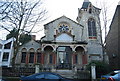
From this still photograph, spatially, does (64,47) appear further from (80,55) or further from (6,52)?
(6,52)

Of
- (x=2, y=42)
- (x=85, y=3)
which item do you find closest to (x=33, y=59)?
(x=2, y=42)

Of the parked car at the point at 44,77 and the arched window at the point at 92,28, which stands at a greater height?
the arched window at the point at 92,28

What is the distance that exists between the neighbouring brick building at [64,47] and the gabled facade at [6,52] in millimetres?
1554

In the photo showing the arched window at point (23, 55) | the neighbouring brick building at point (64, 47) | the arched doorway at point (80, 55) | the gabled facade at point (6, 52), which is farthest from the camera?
the arched window at point (23, 55)

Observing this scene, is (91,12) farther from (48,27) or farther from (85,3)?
(48,27)

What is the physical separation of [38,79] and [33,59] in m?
15.3

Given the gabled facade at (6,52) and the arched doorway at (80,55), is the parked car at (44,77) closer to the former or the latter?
the arched doorway at (80,55)

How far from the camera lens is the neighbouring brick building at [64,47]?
22703 mm

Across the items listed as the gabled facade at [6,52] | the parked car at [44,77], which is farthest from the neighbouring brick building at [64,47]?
the parked car at [44,77]

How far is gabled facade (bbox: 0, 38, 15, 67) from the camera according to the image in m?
22.2

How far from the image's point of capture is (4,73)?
15.3m

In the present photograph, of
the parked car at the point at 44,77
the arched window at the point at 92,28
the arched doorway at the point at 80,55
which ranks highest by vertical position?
the arched window at the point at 92,28

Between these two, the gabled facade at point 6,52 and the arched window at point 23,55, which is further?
the arched window at point 23,55

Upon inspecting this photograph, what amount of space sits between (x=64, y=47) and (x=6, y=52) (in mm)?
10597
